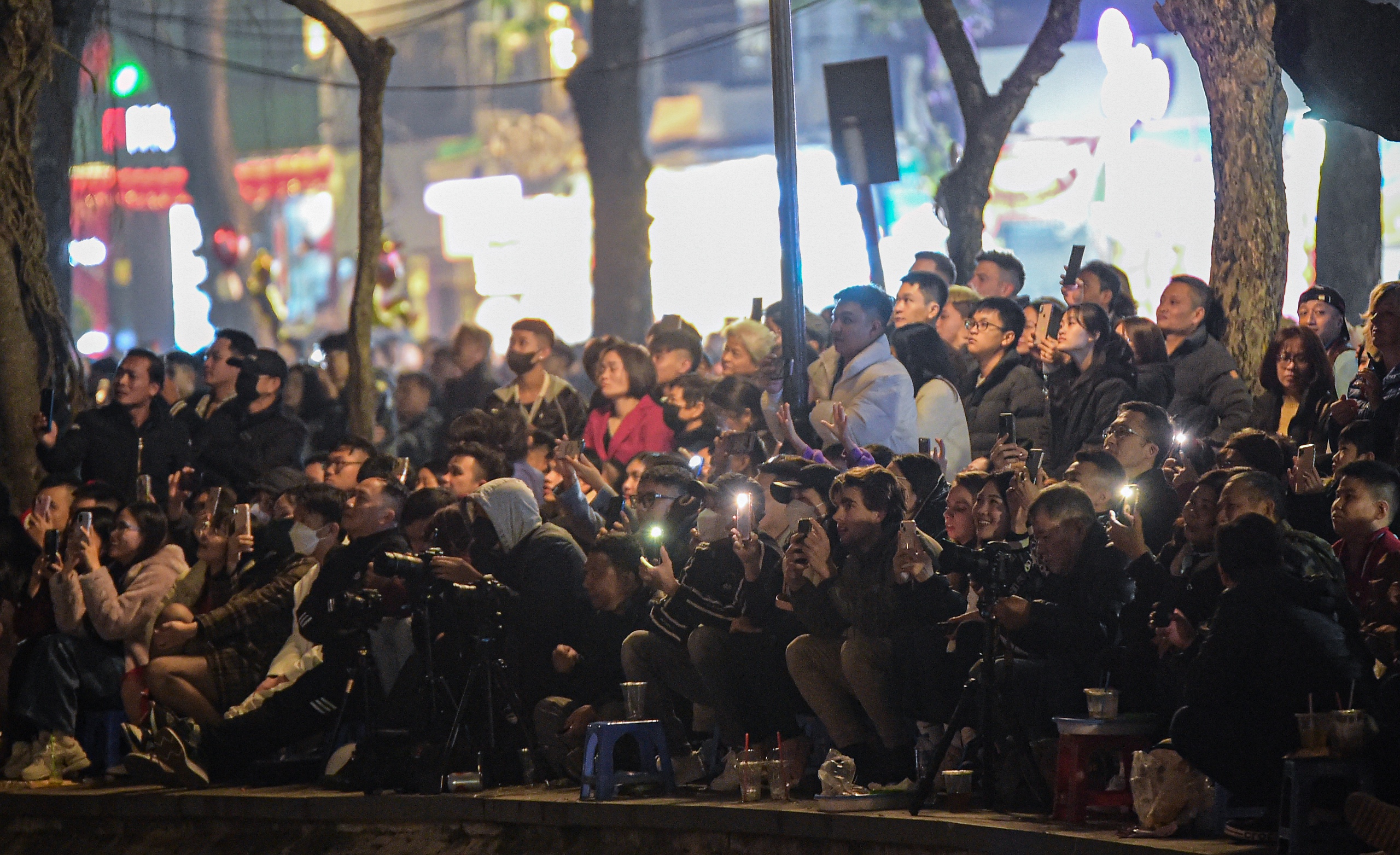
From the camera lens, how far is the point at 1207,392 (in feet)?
34.7

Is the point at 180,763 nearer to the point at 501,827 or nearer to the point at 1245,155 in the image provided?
the point at 501,827

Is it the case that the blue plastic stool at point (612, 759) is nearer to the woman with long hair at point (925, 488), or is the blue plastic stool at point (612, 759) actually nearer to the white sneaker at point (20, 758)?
the woman with long hair at point (925, 488)

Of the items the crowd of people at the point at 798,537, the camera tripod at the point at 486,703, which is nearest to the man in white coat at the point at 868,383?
the crowd of people at the point at 798,537

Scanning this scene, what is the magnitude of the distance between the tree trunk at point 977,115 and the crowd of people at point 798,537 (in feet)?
9.25

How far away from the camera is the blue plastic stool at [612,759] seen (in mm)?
9281

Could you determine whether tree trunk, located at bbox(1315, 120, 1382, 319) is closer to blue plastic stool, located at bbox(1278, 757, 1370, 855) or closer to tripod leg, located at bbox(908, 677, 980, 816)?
tripod leg, located at bbox(908, 677, 980, 816)

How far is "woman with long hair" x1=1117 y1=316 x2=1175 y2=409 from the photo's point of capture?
33.9 feet

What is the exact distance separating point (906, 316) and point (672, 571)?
2.72 m

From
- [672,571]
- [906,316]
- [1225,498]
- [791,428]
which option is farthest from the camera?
[906,316]

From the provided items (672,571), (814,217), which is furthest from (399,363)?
(672,571)

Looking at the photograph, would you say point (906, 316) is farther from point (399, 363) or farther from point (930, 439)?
point (399, 363)

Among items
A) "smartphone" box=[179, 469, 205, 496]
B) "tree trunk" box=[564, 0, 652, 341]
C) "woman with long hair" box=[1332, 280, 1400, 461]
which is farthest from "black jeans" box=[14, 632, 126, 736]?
"tree trunk" box=[564, 0, 652, 341]

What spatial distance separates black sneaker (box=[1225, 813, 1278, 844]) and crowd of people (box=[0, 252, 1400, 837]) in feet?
0.07

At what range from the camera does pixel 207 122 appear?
5672 cm
